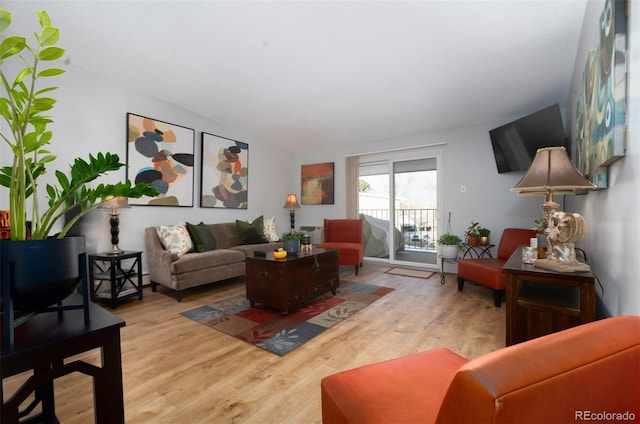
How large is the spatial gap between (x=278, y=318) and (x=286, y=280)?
1.20 feet

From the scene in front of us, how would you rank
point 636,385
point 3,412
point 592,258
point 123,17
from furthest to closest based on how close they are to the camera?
point 123,17 < point 592,258 < point 3,412 < point 636,385

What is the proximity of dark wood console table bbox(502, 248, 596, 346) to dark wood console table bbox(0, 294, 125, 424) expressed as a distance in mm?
2017

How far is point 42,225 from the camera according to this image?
83 centimetres

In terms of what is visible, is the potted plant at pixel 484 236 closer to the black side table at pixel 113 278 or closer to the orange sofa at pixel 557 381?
the orange sofa at pixel 557 381

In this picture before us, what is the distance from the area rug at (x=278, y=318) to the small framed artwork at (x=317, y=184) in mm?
2928

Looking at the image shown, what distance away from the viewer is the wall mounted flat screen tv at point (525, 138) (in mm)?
3297

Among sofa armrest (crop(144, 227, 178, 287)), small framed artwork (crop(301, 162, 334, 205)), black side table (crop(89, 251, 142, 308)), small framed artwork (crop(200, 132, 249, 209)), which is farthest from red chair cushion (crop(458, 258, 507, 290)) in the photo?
black side table (crop(89, 251, 142, 308))

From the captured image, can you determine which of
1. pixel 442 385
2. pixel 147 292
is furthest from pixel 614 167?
pixel 147 292

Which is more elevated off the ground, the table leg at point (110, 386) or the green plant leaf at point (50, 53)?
the green plant leaf at point (50, 53)

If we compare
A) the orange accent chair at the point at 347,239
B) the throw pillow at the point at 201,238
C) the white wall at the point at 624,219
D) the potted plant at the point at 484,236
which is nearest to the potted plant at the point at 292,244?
the orange accent chair at the point at 347,239

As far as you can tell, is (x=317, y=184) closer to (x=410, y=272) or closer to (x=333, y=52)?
(x=410, y=272)

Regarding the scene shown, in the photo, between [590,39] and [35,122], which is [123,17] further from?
[590,39]

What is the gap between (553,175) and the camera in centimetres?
174

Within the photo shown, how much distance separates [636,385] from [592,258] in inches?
69.4
